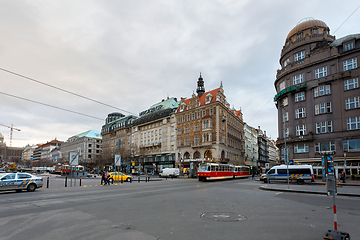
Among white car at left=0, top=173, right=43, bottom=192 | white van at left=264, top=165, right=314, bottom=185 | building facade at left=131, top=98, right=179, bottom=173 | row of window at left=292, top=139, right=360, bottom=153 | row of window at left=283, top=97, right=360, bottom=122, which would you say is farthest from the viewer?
building facade at left=131, top=98, right=179, bottom=173

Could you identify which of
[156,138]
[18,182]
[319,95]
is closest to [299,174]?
[319,95]

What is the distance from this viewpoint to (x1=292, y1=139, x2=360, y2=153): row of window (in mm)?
36219

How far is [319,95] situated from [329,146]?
8.81 meters

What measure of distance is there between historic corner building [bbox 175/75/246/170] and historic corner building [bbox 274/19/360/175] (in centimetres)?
1500

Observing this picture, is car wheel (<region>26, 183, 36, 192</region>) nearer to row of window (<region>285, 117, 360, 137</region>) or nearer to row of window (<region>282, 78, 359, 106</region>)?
row of window (<region>285, 117, 360, 137</region>)

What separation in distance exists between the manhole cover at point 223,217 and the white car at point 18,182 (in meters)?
17.3

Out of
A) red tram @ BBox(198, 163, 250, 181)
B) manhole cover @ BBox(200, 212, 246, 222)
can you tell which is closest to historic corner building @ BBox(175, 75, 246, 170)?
red tram @ BBox(198, 163, 250, 181)

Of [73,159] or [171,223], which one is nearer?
[171,223]

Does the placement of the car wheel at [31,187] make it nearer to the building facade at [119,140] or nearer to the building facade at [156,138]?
the building facade at [156,138]

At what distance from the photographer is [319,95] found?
41.2m

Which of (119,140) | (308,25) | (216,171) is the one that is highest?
(308,25)

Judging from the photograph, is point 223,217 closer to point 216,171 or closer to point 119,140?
point 216,171

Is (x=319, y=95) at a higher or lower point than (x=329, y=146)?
higher

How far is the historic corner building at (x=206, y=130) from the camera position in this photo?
191ft
